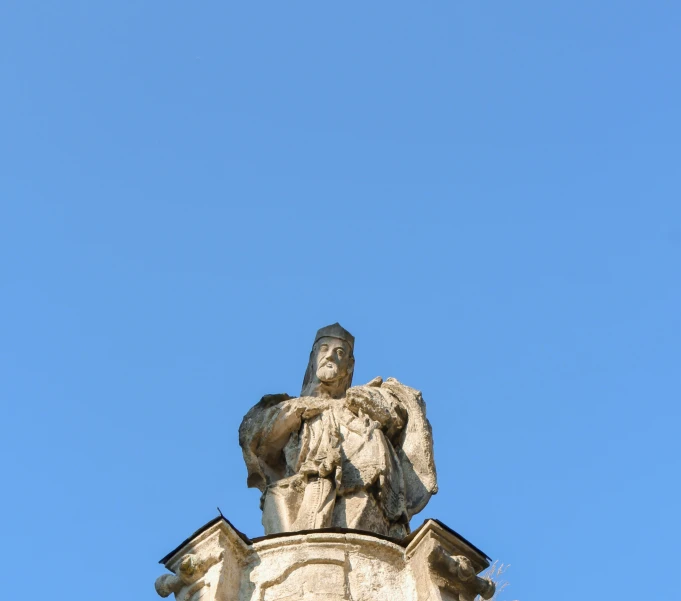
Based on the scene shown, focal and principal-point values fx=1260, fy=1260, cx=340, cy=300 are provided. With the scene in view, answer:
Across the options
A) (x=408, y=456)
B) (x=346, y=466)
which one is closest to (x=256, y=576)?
(x=346, y=466)

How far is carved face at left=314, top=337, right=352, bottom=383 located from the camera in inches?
484

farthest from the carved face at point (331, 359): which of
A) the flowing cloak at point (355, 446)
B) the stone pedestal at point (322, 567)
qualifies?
the stone pedestal at point (322, 567)

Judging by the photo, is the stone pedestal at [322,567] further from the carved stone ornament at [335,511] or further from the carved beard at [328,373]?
the carved beard at [328,373]

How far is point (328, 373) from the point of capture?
1228cm

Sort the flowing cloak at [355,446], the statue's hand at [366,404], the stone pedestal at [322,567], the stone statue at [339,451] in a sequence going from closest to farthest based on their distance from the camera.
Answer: the stone pedestal at [322,567]
the stone statue at [339,451]
the flowing cloak at [355,446]
the statue's hand at [366,404]

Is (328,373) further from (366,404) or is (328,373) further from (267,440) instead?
(267,440)

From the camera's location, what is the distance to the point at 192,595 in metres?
8.98

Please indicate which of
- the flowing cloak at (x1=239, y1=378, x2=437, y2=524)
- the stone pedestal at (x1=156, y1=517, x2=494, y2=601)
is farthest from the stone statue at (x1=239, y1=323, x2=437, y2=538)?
the stone pedestal at (x1=156, y1=517, x2=494, y2=601)

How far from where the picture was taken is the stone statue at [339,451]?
10.5m

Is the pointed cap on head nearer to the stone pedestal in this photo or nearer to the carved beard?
the carved beard

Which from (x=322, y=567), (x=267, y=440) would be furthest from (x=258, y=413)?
(x=322, y=567)

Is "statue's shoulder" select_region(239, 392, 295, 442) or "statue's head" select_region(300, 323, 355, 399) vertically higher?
"statue's head" select_region(300, 323, 355, 399)

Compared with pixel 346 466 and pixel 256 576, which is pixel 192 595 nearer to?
pixel 256 576

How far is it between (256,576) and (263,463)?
258 centimetres
